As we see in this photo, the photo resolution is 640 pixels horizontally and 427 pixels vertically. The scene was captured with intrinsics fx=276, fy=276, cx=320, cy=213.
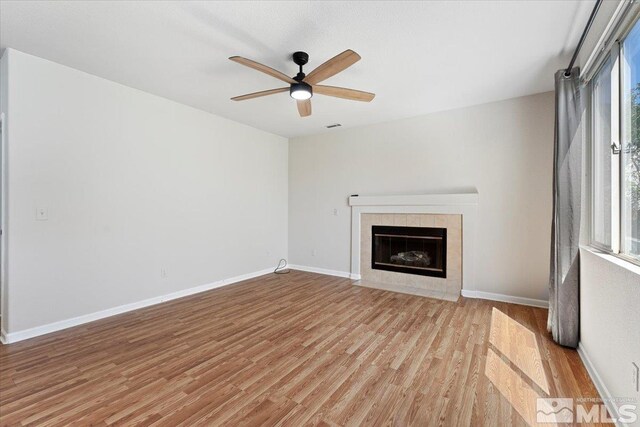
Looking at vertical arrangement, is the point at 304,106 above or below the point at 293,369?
above

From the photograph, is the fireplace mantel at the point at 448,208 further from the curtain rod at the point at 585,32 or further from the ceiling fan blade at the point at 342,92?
the ceiling fan blade at the point at 342,92

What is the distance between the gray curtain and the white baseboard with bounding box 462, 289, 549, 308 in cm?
102

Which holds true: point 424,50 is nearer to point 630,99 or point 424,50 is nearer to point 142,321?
point 630,99

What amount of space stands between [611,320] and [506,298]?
2.04m

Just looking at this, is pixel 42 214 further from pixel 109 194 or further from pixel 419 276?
pixel 419 276

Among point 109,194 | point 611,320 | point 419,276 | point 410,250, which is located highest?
point 109,194

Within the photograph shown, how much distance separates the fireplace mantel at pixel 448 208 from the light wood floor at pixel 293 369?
714 mm

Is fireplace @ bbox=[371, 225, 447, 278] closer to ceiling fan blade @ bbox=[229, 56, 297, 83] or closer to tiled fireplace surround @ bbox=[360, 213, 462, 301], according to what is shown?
tiled fireplace surround @ bbox=[360, 213, 462, 301]

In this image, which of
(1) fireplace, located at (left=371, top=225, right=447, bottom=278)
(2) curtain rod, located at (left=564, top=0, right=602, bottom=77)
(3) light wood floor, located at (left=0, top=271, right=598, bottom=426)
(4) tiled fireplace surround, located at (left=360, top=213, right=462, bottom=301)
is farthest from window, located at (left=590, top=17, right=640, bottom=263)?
(1) fireplace, located at (left=371, top=225, right=447, bottom=278)

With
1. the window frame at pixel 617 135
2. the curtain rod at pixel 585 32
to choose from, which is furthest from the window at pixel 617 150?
the curtain rod at pixel 585 32

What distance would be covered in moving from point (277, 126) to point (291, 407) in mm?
4244

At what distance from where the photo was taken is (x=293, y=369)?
6.99 feet

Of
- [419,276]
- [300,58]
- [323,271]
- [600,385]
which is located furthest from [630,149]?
[323,271]

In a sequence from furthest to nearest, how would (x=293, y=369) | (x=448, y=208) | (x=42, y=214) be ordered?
(x=448, y=208) < (x=42, y=214) < (x=293, y=369)
